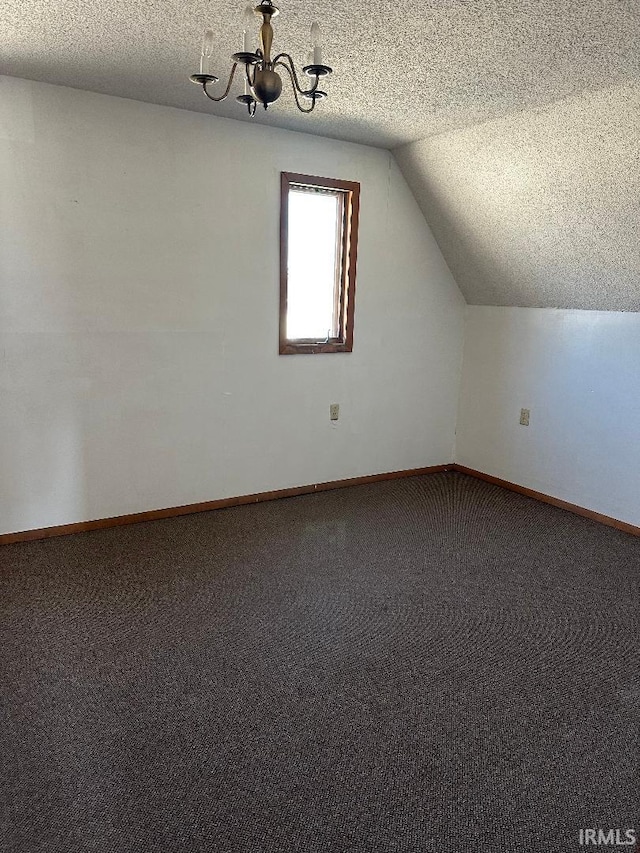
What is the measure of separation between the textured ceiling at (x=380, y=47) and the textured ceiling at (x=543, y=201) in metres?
0.15

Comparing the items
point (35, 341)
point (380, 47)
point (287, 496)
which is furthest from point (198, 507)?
point (380, 47)

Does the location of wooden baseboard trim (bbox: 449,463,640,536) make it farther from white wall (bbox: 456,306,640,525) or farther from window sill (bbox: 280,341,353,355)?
window sill (bbox: 280,341,353,355)

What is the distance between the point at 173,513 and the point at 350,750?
79.6 inches

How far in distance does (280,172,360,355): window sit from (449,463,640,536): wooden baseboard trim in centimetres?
140

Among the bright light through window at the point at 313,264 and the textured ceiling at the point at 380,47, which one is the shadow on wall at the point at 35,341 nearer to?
the textured ceiling at the point at 380,47

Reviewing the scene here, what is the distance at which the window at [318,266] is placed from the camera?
3613 millimetres

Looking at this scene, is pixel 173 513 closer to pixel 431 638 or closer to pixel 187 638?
pixel 187 638

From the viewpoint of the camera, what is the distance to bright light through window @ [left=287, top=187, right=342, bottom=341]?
3.65m

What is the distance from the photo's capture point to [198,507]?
11.6 feet

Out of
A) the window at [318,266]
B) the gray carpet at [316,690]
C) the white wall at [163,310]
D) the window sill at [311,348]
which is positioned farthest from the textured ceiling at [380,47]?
the gray carpet at [316,690]

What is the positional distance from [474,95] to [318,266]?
4.66 feet

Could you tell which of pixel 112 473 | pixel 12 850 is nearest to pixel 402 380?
pixel 112 473

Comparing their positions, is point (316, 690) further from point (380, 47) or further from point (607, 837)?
point (380, 47)

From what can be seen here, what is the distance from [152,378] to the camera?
3273 mm
